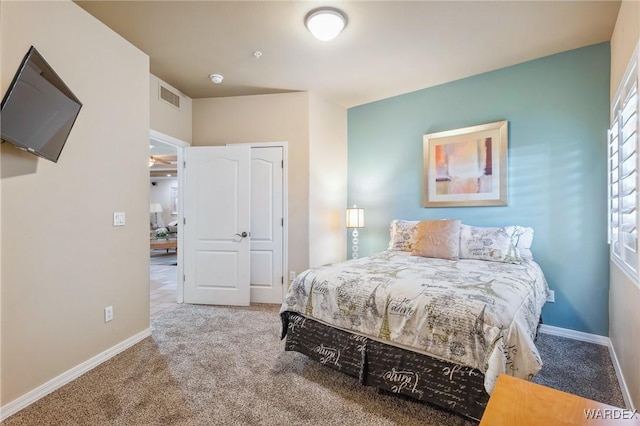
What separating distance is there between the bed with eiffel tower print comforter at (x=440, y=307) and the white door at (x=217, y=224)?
5.16ft

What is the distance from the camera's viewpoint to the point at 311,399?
1957 millimetres

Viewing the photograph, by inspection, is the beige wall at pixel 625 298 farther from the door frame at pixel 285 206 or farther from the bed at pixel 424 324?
the door frame at pixel 285 206

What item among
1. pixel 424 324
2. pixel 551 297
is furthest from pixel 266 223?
pixel 551 297

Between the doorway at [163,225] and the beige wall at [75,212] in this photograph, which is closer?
the beige wall at [75,212]

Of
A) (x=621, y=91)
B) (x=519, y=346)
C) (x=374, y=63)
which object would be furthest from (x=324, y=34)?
(x=519, y=346)

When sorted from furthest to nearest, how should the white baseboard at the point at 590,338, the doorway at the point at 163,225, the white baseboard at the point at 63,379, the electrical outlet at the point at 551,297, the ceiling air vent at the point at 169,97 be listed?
1. the doorway at the point at 163,225
2. the ceiling air vent at the point at 169,97
3. the electrical outlet at the point at 551,297
4. the white baseboard at the point at 590,338
5. the white baseboard at the point at 63,379

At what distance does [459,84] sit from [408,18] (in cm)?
147

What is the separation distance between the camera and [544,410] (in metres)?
0.82

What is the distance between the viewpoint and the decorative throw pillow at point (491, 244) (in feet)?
9.32

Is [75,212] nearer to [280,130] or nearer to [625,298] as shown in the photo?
[280,130]

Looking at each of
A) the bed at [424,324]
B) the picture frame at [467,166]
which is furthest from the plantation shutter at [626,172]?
the picture frame at [467,166]

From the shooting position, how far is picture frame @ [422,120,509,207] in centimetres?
334

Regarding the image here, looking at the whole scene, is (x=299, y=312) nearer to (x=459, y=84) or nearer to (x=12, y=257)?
(x=12, y=257)

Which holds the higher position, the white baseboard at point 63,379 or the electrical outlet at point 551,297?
the electrical outlet at point 551,297
